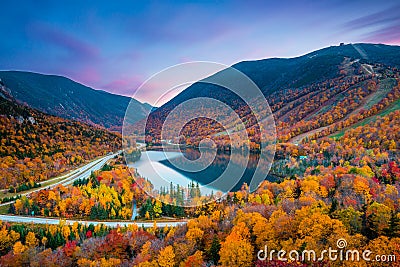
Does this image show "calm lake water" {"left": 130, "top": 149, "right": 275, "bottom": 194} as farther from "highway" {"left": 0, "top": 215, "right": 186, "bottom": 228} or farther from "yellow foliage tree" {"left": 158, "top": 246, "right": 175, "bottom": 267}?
"yellow foliage tree" {"left": 158, "top": 246, "right": 175, "bottom": 267}

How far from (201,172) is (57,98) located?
14784 centimetres

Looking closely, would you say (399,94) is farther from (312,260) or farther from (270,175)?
(312,260)

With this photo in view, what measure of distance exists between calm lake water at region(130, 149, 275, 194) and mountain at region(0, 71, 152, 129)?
83.9 meters

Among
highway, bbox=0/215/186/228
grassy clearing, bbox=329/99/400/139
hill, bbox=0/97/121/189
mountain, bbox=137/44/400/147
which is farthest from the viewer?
mountain, bbox=137/44/400/147

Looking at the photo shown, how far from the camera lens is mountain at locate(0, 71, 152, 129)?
136 meters

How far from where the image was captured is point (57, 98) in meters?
161

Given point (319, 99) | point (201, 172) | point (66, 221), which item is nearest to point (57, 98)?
point (319, 99)

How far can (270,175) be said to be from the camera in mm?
38969

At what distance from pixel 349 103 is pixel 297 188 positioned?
62158 millimetres

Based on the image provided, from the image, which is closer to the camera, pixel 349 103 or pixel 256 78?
pixel 349 103

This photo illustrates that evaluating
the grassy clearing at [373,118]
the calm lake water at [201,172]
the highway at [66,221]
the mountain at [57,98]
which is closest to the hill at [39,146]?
the highway at [66,221]

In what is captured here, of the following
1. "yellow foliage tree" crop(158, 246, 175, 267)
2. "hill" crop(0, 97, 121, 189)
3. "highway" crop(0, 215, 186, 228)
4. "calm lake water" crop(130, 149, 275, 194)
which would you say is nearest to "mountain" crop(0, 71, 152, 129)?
"hill" crop(0, 97, 121, 189)

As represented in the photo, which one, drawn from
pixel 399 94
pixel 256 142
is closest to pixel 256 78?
pixel 399 94

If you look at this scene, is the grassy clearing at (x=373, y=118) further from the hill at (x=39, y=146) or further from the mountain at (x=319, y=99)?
the hill at (x=39, y=146)
